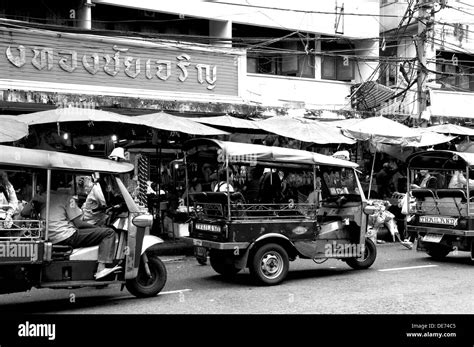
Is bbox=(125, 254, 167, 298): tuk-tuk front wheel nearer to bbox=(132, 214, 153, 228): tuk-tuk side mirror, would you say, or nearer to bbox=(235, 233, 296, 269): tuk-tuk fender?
bbox=(132, 214, 153, 228): tuk-tuk side mirror

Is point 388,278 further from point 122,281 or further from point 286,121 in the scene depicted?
point 286,121

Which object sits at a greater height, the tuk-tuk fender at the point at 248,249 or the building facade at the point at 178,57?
the building facade at the point at 178,57

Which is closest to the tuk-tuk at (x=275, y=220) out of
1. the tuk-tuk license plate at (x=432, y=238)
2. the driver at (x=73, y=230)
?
the tuk-tuk license plate at (x=432, y=238)

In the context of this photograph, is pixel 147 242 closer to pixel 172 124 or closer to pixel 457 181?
pixel 172 124

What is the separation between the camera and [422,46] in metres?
17.4

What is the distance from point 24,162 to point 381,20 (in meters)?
19.0

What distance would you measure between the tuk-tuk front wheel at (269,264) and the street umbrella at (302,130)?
14.7ft

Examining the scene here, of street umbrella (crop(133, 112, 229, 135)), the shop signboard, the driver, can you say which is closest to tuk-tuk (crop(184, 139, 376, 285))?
the driver

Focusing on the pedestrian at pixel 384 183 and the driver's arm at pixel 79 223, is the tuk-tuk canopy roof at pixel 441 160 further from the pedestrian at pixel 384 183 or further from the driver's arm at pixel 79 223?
the driver's arm at pixel 79 223

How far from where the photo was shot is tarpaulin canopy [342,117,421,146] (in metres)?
14.7

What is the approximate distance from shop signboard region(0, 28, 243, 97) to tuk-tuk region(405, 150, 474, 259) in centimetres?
609

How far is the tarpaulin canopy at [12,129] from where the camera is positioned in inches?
368

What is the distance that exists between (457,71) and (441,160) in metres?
13.7

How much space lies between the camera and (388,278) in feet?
31.0
